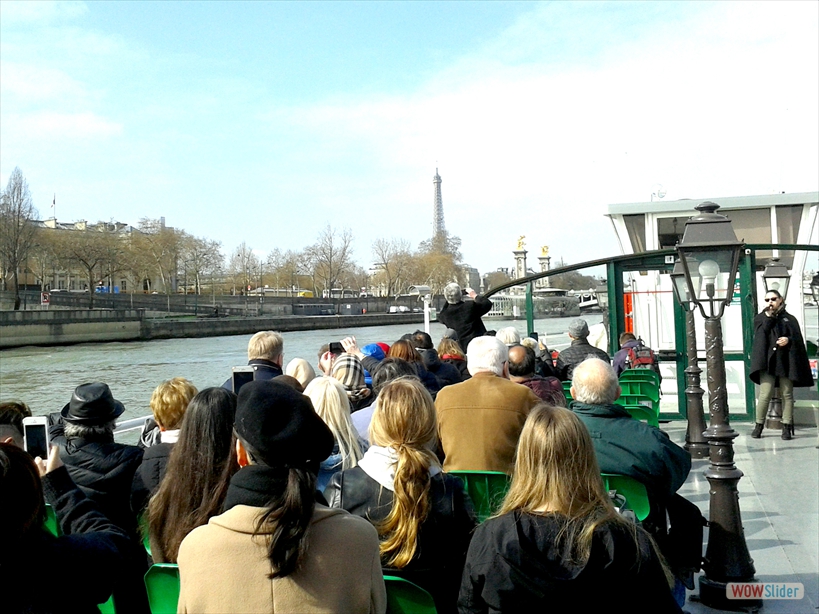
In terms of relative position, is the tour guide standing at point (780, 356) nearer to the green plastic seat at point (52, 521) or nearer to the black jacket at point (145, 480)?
the black jacket at point (145, 480)

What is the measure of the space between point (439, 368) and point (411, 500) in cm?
390

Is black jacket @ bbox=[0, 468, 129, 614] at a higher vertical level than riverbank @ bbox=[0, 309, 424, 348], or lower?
higher

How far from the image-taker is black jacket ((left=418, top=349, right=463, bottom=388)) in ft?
21.0

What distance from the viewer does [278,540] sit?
5.70ft

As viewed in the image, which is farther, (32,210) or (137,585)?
(32,210)

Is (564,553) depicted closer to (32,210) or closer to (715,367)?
(715,367)

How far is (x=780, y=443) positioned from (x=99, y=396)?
711 cm

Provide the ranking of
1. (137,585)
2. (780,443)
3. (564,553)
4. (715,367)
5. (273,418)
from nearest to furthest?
(273,418) → (564,553) → (137,585) → (715,367) → (780,443)

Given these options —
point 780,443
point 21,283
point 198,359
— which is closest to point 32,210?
point 21,283

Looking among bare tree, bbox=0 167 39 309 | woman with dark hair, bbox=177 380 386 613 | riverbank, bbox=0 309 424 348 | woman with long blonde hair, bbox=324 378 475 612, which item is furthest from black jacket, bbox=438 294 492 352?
bare tree, bbox=0 167 39 309

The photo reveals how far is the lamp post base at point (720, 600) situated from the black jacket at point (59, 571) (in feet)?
9.94

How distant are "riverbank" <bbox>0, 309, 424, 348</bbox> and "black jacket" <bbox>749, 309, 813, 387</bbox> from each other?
51166 mm

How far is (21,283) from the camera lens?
8775 centimetres

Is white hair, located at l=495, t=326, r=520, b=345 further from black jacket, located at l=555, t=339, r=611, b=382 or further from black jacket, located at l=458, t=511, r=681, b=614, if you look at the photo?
black jacket, located at l=458, t=511, r=681, b=614
